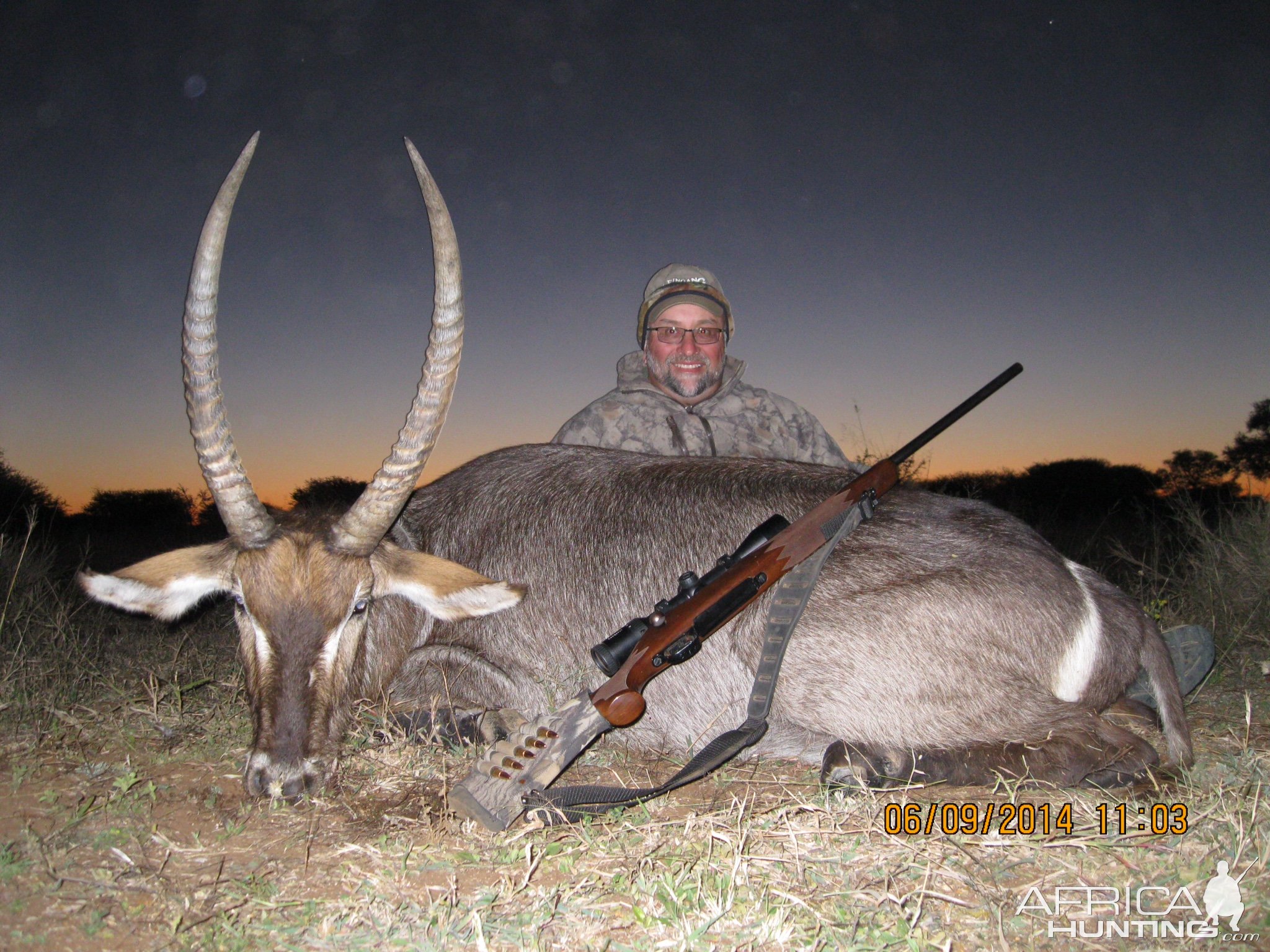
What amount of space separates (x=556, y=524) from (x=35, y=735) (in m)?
2.31


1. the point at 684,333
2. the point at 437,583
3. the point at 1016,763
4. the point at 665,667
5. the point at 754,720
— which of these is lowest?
the point at 1016,763

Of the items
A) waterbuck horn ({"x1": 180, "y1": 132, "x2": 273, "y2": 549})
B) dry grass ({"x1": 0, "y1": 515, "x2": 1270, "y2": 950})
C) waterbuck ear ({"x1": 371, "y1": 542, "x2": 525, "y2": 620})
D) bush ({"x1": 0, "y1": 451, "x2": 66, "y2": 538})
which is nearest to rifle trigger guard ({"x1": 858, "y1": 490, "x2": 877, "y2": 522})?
dry grass ({"x1": 0, "y1": 515, "x2": 1270, "y2": 950})

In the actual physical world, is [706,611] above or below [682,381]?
below

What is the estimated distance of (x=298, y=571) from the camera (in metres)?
2.89

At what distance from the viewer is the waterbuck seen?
2854mm

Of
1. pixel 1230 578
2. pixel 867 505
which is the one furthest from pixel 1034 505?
pixel 867 505

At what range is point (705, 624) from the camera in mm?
2990

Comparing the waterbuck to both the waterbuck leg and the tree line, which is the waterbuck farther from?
the tree line

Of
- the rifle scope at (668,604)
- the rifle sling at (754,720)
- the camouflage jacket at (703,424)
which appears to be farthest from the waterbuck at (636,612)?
the camouflage jacket at (703,424)

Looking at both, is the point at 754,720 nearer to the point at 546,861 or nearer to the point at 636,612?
the point at 636,612

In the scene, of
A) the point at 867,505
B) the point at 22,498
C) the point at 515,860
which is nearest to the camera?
the point at 515,860

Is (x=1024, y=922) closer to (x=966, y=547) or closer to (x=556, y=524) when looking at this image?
(x=966, y=547)

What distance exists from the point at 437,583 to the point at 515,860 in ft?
3.82
